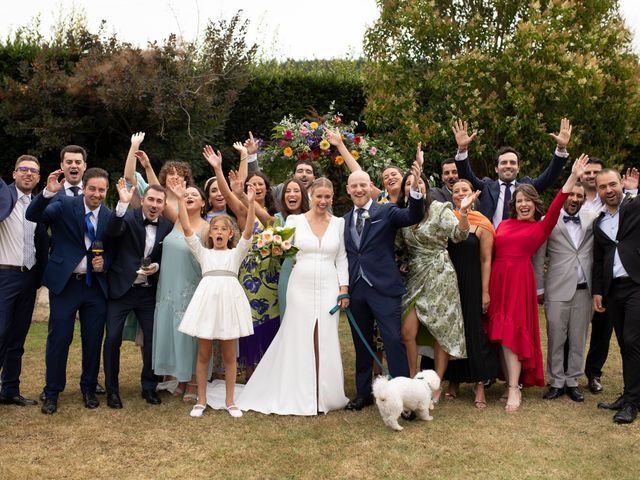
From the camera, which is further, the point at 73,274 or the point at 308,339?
the point at 308,339

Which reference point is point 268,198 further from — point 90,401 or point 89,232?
point 90,401

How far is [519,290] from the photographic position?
6027 mm

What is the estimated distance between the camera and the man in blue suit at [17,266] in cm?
575

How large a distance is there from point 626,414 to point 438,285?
6.15 feet

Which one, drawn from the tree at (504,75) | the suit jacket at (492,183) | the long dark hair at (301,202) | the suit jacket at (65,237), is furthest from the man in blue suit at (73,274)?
the tree at (504,75)

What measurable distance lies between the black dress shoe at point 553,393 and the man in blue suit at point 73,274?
163 inches

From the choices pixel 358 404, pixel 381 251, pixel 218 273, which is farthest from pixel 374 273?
pixel 218 273

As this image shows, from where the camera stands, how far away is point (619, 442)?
507 centimetres

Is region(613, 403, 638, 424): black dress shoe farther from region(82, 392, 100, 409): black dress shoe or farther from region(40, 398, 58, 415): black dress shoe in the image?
region(40, 398, 58, 415): black dress shoe

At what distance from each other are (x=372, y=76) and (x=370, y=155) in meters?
3.22

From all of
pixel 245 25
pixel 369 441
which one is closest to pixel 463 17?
pixel 245 25

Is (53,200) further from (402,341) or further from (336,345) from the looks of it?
(402,341)

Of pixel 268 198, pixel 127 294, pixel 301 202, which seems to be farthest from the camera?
pixel 268 198

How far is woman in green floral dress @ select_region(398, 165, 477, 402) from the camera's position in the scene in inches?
231
